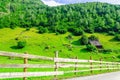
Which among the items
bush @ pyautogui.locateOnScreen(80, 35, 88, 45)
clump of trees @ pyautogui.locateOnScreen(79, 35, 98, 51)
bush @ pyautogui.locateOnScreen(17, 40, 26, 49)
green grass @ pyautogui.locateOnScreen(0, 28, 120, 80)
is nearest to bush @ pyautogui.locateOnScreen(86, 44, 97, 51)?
clump of trees @ pyautogui.locateOnScreen(79, 35, 98, 51)

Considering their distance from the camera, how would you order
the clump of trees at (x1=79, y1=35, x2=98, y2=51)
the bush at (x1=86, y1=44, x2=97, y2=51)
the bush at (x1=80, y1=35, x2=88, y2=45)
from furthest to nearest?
the bush at (x1=80, y1=35, x2=88, y2=45), the clump of trees at (x1=79, y1=35, x2=98, y2=51), the bush at (x1=86, y1=44, x2=97, y2=51)

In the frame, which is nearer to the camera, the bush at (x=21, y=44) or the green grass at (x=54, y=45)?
the green grass at (x=54, y=45)

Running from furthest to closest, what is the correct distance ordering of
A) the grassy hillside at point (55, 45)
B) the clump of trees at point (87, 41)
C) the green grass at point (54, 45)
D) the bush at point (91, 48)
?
1. the clump of trees at point (87, 41)
2. the bush at point (91, 48)
3. the grassy hillside at point (55, 45)
4. the green grass at point (54, 45)

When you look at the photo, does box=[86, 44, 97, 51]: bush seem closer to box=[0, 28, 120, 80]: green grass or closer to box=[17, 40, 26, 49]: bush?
box=[0, 28, 120, 80]: green grass

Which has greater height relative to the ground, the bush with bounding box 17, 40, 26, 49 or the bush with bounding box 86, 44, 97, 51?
the bush with bounding box 17, 40, 26, 49

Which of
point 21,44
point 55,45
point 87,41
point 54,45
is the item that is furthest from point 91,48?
point 21,44

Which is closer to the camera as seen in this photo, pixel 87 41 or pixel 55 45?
pixel 55 45

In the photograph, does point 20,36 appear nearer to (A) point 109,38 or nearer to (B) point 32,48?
(B) point 32,48

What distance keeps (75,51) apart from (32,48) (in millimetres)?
21534

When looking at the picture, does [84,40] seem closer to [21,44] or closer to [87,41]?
[87,41]

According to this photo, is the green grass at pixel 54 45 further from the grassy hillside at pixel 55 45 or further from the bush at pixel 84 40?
the bush at pixel 84 40

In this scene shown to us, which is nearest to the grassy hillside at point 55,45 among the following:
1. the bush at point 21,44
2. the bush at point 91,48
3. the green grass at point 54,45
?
the green grass at point 54,45

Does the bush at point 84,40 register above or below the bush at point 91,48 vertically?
above

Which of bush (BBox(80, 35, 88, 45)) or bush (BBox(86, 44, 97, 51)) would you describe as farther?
bush (BBox(80, 35, 88, 45))
